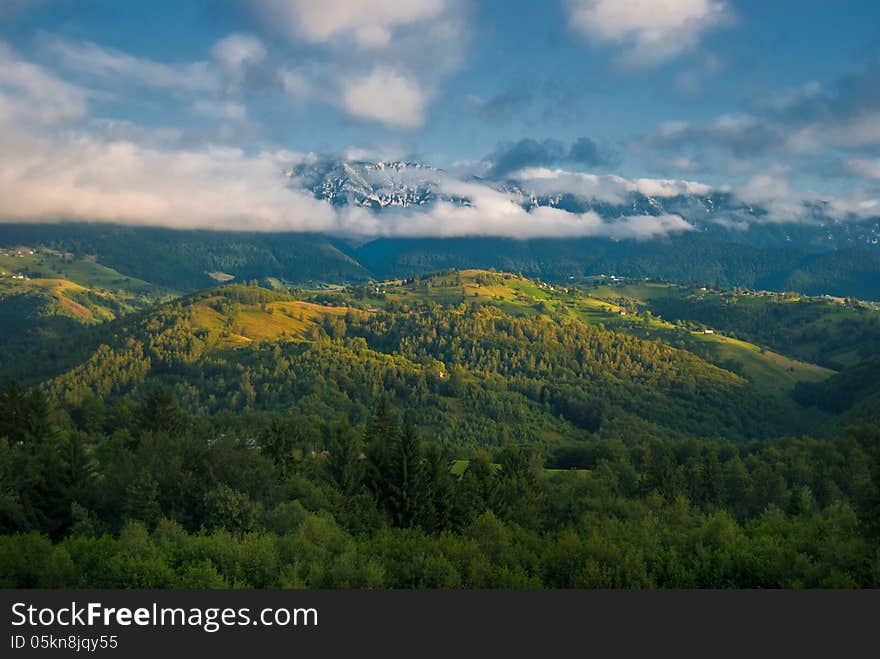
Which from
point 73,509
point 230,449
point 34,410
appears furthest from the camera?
point 34,410

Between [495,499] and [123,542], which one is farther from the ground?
[123,542]

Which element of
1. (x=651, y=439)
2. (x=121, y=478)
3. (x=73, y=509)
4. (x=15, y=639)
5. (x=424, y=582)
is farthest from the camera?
(x=651, y=439)

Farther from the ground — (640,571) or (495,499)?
(640,571)

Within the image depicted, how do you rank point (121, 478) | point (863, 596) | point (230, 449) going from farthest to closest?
point (230, 449) < point (121, 478) < point (863, 596)

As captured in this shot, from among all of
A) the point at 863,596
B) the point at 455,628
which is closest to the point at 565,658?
the point at 455,628

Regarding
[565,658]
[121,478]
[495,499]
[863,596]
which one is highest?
[863,596]

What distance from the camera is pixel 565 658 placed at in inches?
1112

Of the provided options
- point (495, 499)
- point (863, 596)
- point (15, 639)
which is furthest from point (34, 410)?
point (863, 596)

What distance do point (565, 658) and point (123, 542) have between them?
106 ft

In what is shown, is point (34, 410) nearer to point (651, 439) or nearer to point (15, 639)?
point (15, 639)

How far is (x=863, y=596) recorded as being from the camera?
30375 mm

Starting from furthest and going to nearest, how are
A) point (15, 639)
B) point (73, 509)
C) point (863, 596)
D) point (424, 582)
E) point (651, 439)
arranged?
point (651, 439)
point (73, 509)
point (424, 582)
point (863, 596)
point (15, 639)

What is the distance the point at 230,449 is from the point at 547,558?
126 ft

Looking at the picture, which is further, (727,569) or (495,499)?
(495,499)
